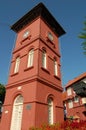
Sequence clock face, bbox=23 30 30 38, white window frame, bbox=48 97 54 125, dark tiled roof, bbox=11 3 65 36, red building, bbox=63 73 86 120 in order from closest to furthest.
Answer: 1. white window frame, bbox=48 97 54 125
2. dark tiled roof, bbox=11 3 65 36
3. clock face, bbox=23 30 30 38
4. red building, bbox=63 73 86 120

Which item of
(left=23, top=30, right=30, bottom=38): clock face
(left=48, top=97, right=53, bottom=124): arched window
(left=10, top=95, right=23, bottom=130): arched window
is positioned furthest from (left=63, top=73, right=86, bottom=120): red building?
(left=10, top=95, right=23, bottom=130): arched window

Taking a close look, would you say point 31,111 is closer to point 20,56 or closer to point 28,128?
point 28,128

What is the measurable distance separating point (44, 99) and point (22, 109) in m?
1.94

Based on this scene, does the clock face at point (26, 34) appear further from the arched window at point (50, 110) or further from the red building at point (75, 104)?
the red building at point (75, 104)

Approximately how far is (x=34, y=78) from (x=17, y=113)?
129 inches

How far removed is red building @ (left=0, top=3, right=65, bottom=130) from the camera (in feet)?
36.1

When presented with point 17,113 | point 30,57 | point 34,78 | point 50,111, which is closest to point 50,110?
point 50,111

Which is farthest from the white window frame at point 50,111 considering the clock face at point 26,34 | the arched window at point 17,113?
the clock face at point 26,34

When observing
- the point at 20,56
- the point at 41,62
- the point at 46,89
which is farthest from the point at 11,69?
the point at 46,89

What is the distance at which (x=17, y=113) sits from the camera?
1187cm

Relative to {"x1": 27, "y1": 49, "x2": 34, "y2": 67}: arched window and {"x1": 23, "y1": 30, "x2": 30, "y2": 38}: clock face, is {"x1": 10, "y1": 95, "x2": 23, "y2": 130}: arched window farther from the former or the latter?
{"x1": 23, "y1": 30, "x2": 30, "y2": 38}: clock face

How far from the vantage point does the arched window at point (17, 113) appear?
11.4m

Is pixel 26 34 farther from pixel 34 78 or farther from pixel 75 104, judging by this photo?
pixel 75 104

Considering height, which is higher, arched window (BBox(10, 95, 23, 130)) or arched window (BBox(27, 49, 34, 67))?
arched window (BBox(27, 49, 34, 67))
